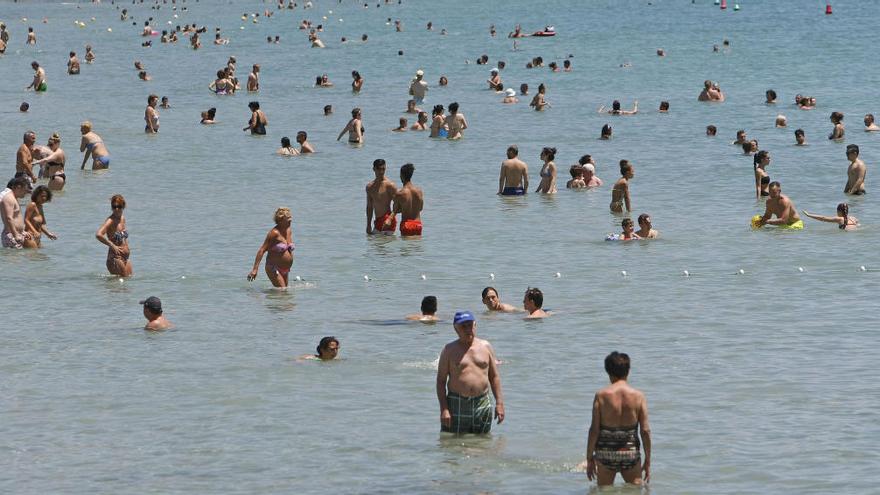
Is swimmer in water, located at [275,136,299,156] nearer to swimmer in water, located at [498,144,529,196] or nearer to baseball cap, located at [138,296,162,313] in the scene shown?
swimmer in water, located at [498,144,529,196]

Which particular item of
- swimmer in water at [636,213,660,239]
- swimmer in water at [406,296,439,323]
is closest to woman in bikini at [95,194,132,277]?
swimmer in water at [406,296,439,323]

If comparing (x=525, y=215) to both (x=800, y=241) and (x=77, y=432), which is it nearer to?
(x=800, y=241)

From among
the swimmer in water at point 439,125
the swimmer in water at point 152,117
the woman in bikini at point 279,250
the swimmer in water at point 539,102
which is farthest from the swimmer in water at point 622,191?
the swimmer in water at point 539,102

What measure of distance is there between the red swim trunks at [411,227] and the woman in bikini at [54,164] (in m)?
10.2

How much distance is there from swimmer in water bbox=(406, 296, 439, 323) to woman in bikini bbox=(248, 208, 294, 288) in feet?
8.49

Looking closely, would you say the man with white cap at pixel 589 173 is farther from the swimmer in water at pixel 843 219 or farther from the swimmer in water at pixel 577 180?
the swimmer in water at pixel 843 219

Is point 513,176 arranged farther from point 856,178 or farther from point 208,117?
point 208,117

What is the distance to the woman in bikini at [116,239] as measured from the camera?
73.0 feet

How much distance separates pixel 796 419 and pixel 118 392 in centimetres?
757

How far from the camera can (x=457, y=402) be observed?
46.2 feet

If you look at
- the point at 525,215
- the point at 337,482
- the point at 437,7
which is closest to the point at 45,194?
the point at 525,215

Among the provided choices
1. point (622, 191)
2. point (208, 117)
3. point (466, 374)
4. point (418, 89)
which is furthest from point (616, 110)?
point (466, 374)

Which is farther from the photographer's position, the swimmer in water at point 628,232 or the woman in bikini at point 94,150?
the woman in bikini at point 94,150

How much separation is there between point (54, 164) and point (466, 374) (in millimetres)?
21880
